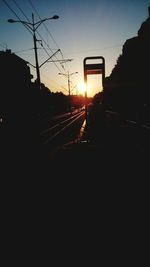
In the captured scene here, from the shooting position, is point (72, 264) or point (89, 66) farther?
point (89, 66)

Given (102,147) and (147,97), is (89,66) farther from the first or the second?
(147,97)

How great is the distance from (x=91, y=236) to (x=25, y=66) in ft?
169

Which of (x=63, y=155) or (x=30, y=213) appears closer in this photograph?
(x=30, y=213)

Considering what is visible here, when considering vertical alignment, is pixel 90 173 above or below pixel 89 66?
below

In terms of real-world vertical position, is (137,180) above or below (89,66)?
below

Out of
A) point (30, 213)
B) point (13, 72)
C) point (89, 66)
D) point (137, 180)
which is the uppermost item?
point (13, 72)

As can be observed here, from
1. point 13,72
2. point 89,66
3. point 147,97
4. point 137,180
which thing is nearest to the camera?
point 137,180

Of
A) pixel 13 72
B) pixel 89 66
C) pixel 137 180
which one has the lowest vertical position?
pixel 137 180

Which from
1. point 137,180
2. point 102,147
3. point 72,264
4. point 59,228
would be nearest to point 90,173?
point 137,180

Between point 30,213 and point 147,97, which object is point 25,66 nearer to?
point 147,97

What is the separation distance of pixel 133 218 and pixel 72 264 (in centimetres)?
139

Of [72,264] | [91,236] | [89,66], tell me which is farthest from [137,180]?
[89,66]

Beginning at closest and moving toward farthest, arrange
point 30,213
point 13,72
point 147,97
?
point 30,213 → point 147,97 → point 13,72

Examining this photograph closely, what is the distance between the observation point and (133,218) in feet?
14.3
